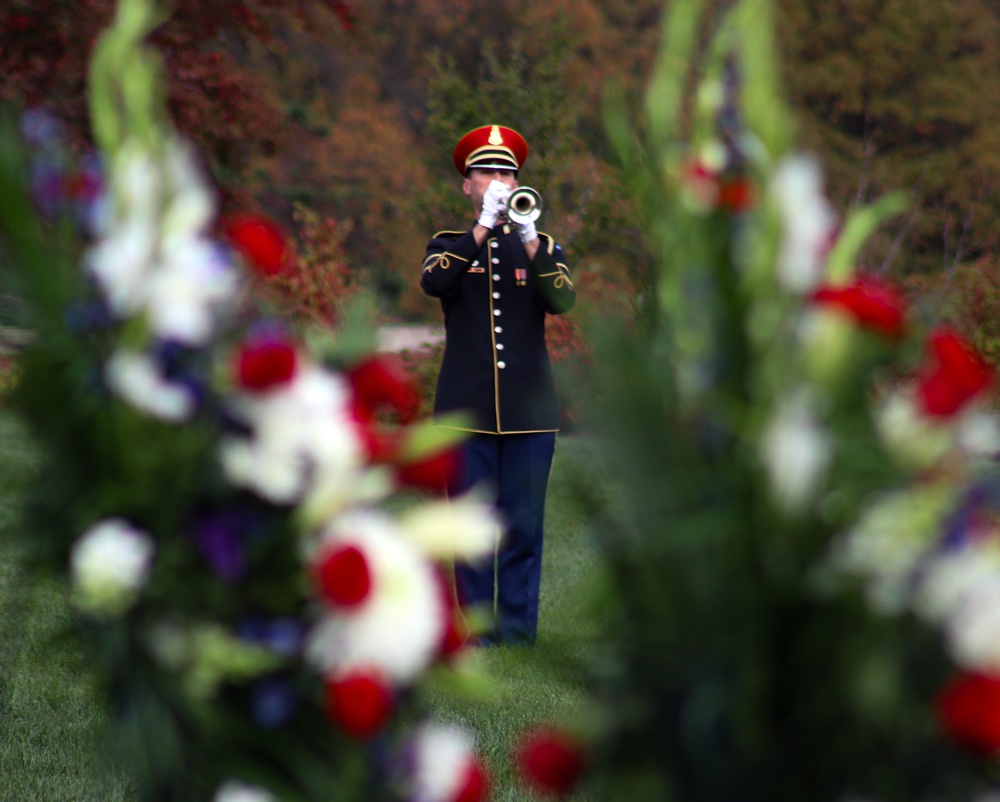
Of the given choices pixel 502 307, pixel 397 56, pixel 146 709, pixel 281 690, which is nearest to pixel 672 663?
pixel 281 690

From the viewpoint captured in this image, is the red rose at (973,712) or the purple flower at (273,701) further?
the purple flower at (273,701)

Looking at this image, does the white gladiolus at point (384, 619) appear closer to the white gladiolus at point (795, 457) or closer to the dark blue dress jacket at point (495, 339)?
the white gladiolus at point (795, 457)

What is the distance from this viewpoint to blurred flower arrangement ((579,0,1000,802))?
115 cm

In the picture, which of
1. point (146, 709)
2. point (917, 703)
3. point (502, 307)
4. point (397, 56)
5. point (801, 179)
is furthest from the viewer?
point (397, 56)

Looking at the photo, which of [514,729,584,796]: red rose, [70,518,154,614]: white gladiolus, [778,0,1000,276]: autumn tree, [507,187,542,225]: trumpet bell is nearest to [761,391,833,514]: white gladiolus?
[514,729,584,796]: red rose

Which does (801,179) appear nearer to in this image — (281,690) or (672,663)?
(672,663)

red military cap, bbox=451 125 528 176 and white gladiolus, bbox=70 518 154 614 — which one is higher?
red military cap, bbox=451 125 528 176

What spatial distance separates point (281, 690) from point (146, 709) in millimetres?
146

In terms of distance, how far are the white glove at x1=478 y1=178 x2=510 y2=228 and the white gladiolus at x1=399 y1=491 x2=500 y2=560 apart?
332 centimetres

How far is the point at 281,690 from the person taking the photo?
4.51 feet

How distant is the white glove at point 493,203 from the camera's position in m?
4.71

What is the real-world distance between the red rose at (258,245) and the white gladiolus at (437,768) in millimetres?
613

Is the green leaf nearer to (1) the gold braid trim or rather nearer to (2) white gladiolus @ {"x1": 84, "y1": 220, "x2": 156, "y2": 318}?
(2) white gladiolus @ {"x1": 84, "y1": 220, "x2": 156, "y2": 318}

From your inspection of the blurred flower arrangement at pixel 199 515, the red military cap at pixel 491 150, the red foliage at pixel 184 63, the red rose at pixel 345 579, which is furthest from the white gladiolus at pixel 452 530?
the red foliage at pixel 184 63
